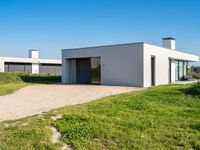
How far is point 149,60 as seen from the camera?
18.6m

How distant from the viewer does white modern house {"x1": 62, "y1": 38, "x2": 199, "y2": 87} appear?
717 inches

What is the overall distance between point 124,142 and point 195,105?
4.51m

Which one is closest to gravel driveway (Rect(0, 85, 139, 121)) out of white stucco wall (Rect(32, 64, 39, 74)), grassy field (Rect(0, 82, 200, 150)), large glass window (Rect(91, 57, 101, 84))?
grassy field (Rect(0, 82, 200, 150))

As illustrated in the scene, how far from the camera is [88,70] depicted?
2286 centimetres

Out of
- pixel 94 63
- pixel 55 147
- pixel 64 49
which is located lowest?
pixel 55 147

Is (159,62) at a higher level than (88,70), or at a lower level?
higher

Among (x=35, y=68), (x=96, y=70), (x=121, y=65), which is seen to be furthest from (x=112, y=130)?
(x=35, y=68)

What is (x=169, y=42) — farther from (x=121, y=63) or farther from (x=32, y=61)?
(x=32, y=61)

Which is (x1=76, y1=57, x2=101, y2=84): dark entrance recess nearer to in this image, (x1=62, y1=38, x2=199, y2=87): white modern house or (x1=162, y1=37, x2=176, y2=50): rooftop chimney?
(x1=62, y1=38, x2=199, y2=87): white modern house

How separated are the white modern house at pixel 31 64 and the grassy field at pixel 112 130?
33254mm

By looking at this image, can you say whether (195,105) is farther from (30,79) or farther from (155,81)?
(30,79)

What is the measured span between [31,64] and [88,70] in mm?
21017

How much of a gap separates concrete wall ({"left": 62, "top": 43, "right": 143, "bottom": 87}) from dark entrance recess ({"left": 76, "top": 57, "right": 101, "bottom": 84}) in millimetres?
1077

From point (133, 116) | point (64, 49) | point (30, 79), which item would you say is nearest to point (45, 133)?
point (133, 116)
